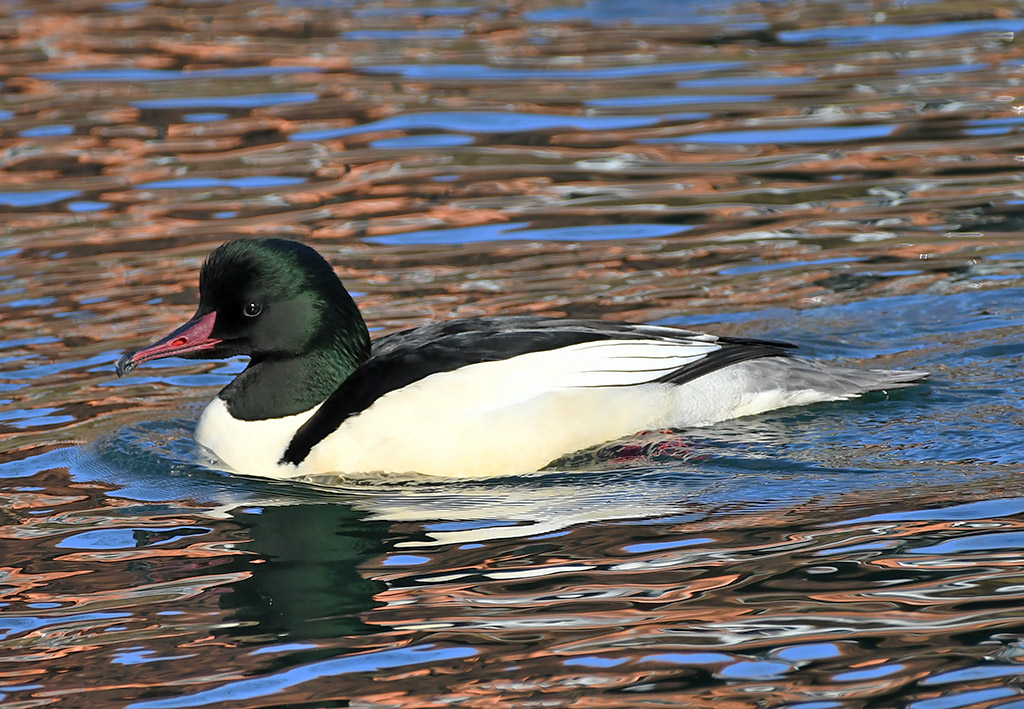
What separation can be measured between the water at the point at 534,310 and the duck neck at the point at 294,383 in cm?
37

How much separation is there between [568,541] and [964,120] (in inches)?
306

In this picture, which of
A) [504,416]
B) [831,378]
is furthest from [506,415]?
[831,378]

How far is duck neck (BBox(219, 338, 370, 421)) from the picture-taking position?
7238 mm

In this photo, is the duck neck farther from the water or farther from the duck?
the water

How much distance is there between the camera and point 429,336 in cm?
723

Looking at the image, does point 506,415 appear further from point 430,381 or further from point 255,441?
point 255,441

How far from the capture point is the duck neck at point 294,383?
7238 mm

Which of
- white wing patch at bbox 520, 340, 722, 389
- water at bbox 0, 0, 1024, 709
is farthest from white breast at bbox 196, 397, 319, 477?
white wing patch at bbox 520, 340, 722, 389

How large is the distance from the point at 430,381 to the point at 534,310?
101 inches

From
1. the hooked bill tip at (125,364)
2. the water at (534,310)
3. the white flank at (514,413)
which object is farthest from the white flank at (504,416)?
the hooked bill tip at (125,364)

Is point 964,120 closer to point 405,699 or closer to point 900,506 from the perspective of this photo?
point 900,506

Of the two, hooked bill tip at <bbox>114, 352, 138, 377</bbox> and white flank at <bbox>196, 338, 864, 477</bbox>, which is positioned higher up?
hooked bill tip at <bbox>114, 352, 138, 377</bbox>

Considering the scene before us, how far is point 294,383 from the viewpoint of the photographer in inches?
285

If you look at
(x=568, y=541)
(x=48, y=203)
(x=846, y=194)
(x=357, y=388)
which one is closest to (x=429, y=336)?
(x=357, y=388)
